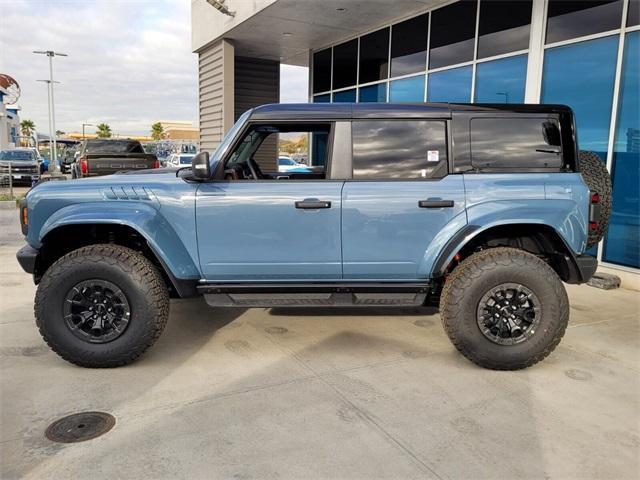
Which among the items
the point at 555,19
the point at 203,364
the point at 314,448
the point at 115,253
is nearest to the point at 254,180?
the point at 115,253

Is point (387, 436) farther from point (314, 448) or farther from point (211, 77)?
point (211, 77)

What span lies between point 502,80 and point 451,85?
1216 millimetres

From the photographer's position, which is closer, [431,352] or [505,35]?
[431,352]

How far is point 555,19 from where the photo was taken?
7.21m

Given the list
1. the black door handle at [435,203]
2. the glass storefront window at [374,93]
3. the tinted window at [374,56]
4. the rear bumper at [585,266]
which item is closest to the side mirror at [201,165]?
the black door handle at [435,203]

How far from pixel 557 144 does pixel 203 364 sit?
3.11m

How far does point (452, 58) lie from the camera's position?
9.12 metres

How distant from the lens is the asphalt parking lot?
103 inches

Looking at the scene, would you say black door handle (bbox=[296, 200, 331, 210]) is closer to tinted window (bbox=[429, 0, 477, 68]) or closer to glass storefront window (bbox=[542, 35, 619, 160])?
glass storefront window (bbox=[542, 35, 619, 160])

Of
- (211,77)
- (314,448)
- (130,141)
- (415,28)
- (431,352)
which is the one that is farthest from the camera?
(130,141)

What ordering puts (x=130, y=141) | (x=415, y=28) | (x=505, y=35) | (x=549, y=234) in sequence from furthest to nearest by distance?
(x=130, y=141)
(x=415, y=28)
(x=505, y=35)
(x=549, y=234)

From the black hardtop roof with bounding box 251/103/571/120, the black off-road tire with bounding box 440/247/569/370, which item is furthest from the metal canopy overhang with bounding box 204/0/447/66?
the black off-road tire with bounding box 440/247/569/370

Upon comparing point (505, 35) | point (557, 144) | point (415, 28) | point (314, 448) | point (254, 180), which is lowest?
point (314, 448)

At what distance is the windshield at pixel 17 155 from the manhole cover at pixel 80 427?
903 inches
